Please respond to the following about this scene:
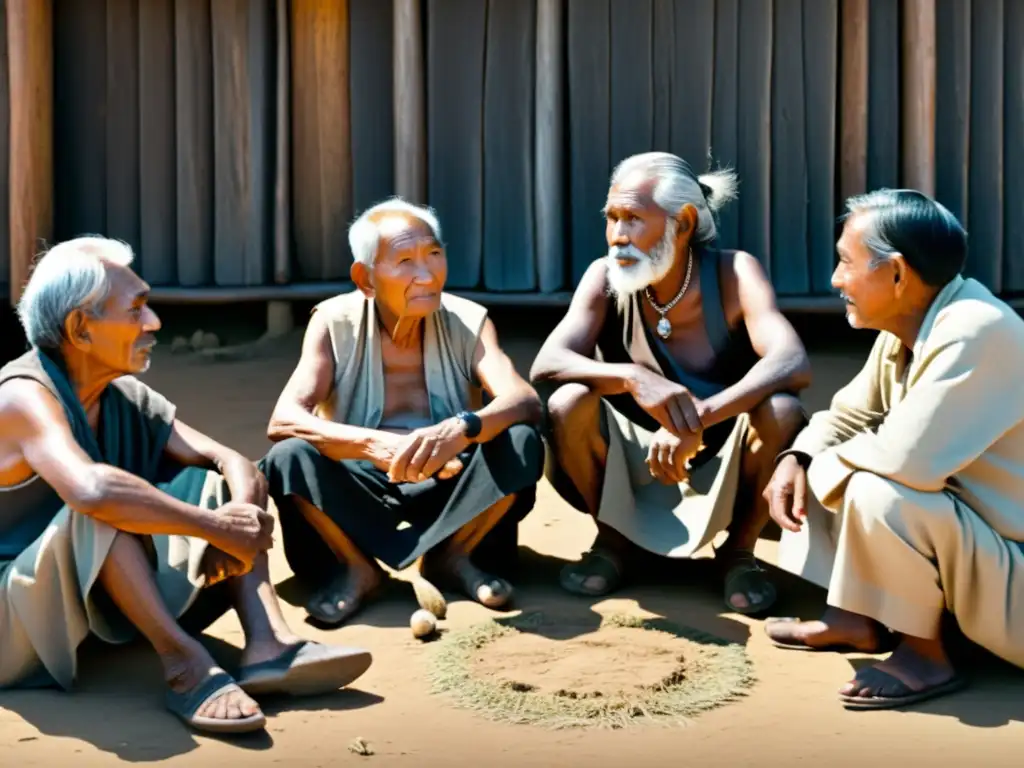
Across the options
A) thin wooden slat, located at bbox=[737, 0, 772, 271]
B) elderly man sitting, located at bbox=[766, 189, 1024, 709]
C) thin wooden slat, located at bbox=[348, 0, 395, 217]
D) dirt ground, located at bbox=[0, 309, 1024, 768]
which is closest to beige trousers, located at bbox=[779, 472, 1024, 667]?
elderly man sitting, located at bbox=[766, 189, 1024, 709]

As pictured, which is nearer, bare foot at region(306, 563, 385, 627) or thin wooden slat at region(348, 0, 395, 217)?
bare foot at region(306, 563, 385, 627)

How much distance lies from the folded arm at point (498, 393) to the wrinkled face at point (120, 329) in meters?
1.16

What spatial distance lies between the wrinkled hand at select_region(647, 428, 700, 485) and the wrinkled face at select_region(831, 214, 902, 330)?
0.72 m

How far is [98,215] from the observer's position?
28.0 feet

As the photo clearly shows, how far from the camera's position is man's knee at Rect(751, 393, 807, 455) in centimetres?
522

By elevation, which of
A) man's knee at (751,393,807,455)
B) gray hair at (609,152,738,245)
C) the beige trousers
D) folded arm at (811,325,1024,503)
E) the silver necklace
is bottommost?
the beige trousers

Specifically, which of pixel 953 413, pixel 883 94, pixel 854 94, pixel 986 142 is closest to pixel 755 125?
pixel 854 94

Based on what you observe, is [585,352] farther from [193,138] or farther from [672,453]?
[193,138]

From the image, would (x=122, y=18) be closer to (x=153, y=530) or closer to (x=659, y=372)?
(x=659, y=372)

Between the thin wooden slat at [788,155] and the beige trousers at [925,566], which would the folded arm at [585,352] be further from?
the thin wooden slat at [788,155]

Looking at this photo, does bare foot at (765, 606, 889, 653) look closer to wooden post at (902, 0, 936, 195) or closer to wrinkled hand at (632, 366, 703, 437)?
wrinkled hand at (632, 366, 703, 437)

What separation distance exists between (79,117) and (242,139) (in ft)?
2.91

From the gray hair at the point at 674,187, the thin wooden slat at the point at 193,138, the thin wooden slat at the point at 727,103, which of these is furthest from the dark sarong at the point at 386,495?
the thin wooden slat at the point at 193,138

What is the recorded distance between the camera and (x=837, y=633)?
15.8ft
